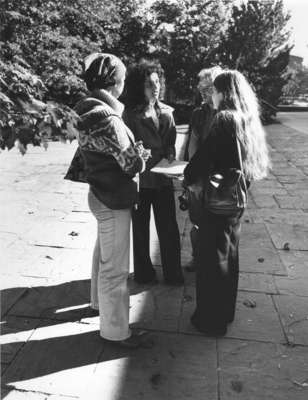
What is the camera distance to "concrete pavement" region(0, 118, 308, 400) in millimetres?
2498

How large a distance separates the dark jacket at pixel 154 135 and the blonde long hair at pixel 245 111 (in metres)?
0.73

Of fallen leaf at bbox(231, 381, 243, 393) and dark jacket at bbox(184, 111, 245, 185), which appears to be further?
dark jacket at bbox(184, 111, 245, 185)

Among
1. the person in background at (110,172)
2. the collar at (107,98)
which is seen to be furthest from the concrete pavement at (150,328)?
the collar at (107,98)

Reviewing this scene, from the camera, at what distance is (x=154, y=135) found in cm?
347

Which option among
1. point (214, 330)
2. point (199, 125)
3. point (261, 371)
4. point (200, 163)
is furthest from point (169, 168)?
point (261, 371)

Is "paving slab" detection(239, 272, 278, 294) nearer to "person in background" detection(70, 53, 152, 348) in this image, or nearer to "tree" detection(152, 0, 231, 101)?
"person in background" detection(70, 53, 152, 348)

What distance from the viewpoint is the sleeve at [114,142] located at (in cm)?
242

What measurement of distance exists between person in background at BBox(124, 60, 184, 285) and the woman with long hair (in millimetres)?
645

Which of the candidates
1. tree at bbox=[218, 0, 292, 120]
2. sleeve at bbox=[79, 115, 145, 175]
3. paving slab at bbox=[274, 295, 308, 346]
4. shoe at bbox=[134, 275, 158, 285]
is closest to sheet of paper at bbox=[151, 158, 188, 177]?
sleeve at bbox=[79, 115, 145, 175]

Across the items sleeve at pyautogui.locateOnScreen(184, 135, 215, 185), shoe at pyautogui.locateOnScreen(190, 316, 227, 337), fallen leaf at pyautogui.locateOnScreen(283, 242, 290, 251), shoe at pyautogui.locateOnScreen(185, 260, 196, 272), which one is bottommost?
fallen leaf at pyautogui.locateOnScreen(283, 242, 290, 251)

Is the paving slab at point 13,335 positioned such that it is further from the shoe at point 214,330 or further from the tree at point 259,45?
the tree at point 259,45

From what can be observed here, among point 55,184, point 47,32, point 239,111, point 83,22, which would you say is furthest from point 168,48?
point 239,111

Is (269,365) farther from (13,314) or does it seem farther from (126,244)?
(13,314)

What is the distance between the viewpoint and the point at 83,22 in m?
15.7
